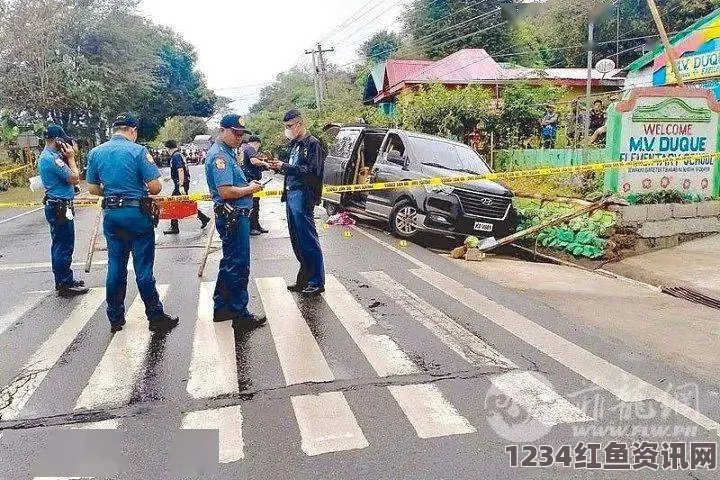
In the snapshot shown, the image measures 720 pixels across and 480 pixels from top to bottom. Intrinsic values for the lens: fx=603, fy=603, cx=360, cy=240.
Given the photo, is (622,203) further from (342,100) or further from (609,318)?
(342,100)

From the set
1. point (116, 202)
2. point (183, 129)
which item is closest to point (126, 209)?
point (116, 202)

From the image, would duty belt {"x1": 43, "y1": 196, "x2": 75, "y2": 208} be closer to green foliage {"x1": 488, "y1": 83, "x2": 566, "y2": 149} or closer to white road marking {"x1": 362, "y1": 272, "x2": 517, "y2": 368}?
white road marking {"x1": 362, "y1": 272, "x2": 517, "y2": 368}

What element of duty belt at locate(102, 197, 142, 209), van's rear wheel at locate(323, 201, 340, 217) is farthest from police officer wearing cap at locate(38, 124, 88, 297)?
van's rear wheel at locate(323, 201, 340, 217)

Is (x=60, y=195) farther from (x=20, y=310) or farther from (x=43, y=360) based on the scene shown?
(x=43, y=360)

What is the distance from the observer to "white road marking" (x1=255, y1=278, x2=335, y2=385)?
441 centimetres

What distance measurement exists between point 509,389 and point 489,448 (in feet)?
2.76

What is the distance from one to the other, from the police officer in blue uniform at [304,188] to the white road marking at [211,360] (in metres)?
1.17

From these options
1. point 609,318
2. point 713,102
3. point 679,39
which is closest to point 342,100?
point 679,39

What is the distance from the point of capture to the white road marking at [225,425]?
332cm

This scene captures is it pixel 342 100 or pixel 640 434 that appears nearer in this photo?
pixel 640 434

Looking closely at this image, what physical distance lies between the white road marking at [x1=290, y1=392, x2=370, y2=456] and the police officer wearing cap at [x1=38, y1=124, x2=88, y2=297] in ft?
13.4

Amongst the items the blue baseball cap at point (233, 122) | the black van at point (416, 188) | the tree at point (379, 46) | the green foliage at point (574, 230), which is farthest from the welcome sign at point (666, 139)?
the tree at point (379, 46)

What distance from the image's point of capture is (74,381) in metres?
4.35

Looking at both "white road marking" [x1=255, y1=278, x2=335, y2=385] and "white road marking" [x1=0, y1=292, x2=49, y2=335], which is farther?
"white road marking" [x1=0, y1=292, x2=49, y2=335]
